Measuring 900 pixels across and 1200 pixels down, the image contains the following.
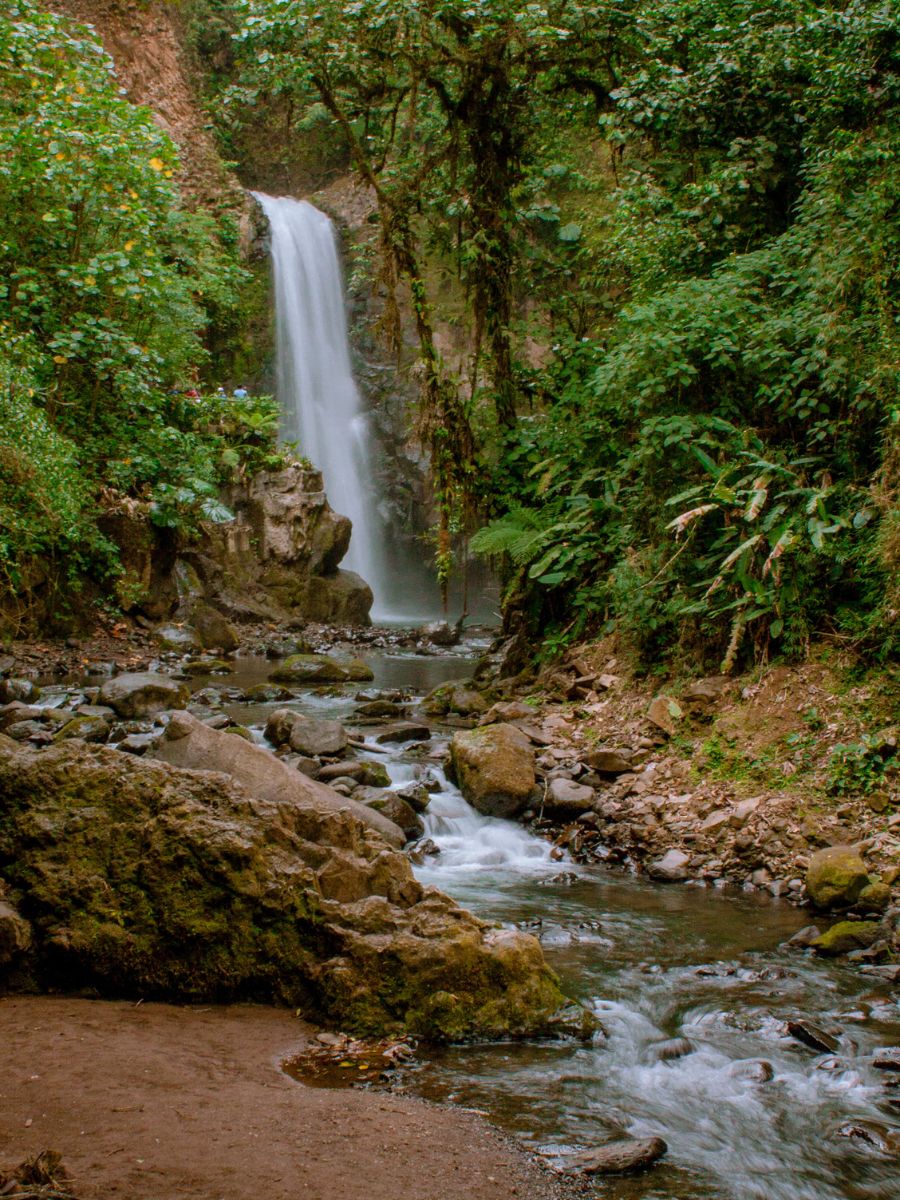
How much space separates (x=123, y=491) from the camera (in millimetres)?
14875

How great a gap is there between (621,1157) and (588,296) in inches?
452

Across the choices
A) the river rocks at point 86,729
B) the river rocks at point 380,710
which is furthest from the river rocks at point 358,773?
the river rocks at point 380,710

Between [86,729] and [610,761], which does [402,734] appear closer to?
[610,761]

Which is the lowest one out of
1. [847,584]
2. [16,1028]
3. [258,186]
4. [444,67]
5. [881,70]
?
[16,1028]

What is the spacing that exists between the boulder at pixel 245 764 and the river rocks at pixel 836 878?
Answer: 100 inches

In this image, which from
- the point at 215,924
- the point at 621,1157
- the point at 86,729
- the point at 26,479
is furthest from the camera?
the point at 26,479

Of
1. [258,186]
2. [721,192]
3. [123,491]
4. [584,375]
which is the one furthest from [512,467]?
[258,186]

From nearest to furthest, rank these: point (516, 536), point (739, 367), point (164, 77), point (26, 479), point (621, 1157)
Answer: point (621, 1157) → point (739, 367) → point (516, 536) → point (26, 479) → point (164, 77)

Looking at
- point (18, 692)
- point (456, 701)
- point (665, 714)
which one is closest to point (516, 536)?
point (456, 701)

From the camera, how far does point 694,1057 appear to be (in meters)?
3.88

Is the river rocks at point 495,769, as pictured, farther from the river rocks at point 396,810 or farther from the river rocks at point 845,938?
the river rocks at point 845,938

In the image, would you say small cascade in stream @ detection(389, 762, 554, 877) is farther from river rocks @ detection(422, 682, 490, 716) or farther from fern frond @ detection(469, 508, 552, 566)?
fern frond @ detection(469, 508, 552, 566)

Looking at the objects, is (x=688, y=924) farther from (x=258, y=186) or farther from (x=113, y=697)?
(x=258, y=186)

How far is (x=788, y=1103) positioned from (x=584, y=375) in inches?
362
